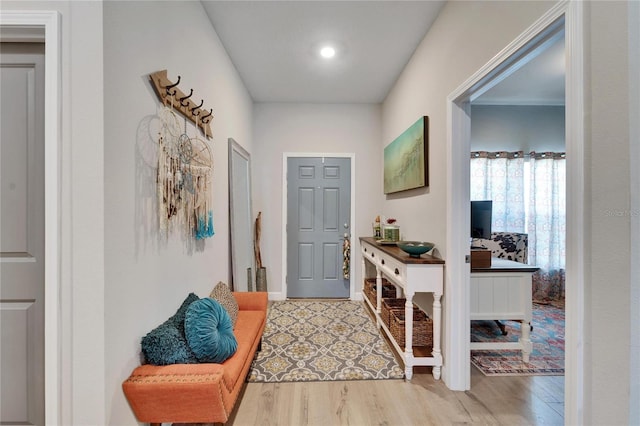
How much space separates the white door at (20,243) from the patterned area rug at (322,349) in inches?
48.9

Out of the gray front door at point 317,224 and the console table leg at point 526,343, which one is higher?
the gray front door at point 317,224

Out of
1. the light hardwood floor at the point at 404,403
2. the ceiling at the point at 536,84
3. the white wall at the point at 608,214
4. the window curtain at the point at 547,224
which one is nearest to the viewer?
the white wall at the point at 608,214

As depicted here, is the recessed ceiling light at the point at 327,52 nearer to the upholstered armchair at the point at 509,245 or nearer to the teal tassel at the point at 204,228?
the teal tassel at the point at 204,228

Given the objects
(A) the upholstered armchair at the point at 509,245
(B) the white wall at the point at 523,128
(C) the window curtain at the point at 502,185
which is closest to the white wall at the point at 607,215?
(A) the upholstered armchair at the point at 509,245

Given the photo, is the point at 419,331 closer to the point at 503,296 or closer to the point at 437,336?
the point at 437,336

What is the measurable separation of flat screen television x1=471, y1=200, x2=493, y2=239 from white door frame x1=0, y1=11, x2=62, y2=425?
291cm

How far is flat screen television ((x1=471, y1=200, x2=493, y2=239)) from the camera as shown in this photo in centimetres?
243

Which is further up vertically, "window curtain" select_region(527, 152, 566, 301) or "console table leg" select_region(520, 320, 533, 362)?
"window curtain" select_region(527, 152, 566, 301)

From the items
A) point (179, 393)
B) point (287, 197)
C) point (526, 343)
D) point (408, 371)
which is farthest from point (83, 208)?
point (526, 343)

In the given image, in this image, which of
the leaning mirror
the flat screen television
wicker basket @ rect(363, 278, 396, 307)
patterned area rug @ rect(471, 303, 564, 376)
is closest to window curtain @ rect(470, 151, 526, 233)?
patterned area rug @ rect(471, 303, 564, 376)

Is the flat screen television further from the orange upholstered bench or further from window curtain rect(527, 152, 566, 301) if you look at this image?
the orange upholstered bench

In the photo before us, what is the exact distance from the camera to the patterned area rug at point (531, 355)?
2.08 m

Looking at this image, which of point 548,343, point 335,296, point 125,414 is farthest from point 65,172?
point 548,343

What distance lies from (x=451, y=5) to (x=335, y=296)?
3435 millimetres
